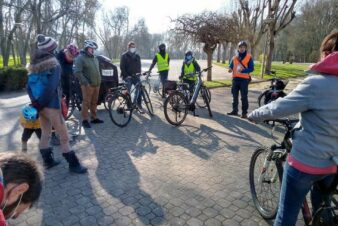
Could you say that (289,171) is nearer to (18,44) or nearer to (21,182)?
(21,182)

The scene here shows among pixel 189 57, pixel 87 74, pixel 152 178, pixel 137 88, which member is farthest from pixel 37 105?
pixel 189 57

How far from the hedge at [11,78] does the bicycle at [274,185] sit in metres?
12.6

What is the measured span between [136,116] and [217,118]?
224 cm

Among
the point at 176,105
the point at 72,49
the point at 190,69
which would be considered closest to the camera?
the point at 72,49

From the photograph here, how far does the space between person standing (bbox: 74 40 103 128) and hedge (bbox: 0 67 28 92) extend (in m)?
7.87

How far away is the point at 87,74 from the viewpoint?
6.73 m

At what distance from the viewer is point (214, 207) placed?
347cm

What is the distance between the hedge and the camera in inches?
508

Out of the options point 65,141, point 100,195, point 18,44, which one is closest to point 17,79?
point 65,141

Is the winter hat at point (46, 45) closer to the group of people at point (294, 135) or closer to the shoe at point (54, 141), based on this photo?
the group of people at point (294, 135)

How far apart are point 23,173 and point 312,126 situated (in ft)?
5.83

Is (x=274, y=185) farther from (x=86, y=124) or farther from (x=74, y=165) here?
(x=86, y=124)

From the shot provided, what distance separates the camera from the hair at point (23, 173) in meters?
1.27

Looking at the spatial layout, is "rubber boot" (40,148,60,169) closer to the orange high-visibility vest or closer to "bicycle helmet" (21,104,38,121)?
"bicycle helmet" (21,104,38,121)
